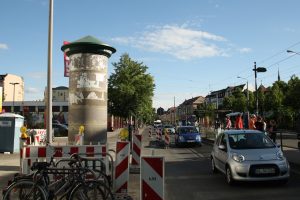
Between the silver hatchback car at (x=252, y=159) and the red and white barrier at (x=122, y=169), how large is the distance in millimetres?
2908

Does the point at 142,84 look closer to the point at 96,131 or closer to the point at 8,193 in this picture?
the point at 96,131

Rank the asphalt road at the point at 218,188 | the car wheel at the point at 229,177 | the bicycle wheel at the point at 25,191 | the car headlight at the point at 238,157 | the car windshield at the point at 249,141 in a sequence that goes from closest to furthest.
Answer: the bicycle wheel at the point at 25,191 < the asphalt road at the point at 218,188 < the car headlight at the point at 238,157 < the car wheel at the point at 229,177 < the car windshield at the point at 249,141

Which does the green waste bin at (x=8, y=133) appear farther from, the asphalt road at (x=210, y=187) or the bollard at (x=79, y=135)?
the asphalt road at (x=210, y=187)

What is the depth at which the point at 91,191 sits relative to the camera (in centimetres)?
772

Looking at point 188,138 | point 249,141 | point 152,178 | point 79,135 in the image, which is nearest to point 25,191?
point 152,178

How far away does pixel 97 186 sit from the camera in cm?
779

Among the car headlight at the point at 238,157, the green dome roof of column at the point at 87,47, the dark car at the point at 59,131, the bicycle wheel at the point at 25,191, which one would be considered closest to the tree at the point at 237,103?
the dark car at the point at 59,131

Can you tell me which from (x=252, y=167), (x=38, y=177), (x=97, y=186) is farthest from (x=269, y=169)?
(x=38, y=177)

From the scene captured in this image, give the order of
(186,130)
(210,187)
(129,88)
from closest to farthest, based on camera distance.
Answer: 1. (210,187)
2. (186,130)
3. (129,88)

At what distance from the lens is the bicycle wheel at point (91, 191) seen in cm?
755

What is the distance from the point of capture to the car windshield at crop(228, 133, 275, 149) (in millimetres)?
12068

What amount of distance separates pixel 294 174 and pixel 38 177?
8.68 m

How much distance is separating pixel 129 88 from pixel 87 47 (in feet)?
103

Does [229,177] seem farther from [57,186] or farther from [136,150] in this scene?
[57,186]
